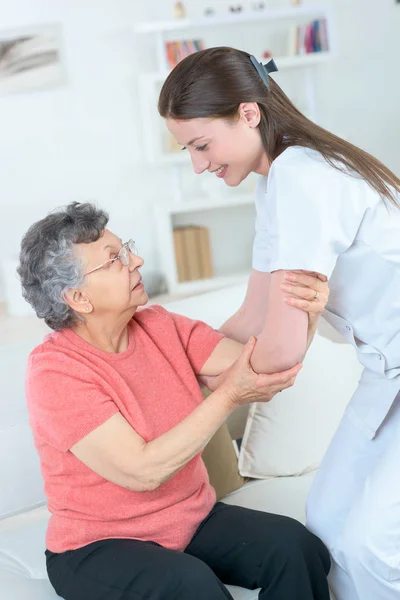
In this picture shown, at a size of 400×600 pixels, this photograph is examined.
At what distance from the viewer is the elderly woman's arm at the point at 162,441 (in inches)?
66.7

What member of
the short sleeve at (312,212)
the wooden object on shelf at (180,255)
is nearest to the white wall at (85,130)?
the wooden object on shelf at (180,255)

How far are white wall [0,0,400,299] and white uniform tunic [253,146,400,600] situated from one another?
3386 millimetres

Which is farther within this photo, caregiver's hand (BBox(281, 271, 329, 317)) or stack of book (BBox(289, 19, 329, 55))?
stack of book (BBox(289, 19, 329, 55))

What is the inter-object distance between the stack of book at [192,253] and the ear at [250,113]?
320 centimetres

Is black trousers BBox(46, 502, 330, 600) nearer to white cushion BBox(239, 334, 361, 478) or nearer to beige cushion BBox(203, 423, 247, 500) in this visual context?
beige cushion BBox(203, 423, 247, 500)

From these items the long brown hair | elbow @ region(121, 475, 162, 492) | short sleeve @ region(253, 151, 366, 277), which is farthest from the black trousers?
the long brown hair

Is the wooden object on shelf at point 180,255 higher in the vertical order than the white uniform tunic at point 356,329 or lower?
lower

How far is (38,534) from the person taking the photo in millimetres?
2064

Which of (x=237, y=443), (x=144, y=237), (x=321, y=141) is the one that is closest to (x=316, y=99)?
(x=144, y=237)

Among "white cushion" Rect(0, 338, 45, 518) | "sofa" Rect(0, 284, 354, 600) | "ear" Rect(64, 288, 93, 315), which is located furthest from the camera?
"white cushion" Rect(0, 338, 45, 518)

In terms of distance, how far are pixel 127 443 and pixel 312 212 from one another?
61cm

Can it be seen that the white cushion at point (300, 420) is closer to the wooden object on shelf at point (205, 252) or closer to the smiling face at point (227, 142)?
the smiling face at point (227, 142)

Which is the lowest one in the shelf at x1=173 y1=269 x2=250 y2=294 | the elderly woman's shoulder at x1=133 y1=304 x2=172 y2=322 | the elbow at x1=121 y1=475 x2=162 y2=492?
the shelf at x1=173 y1=269 x2=250 y2=294

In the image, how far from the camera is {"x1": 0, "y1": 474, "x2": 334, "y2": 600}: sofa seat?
1835 mm
